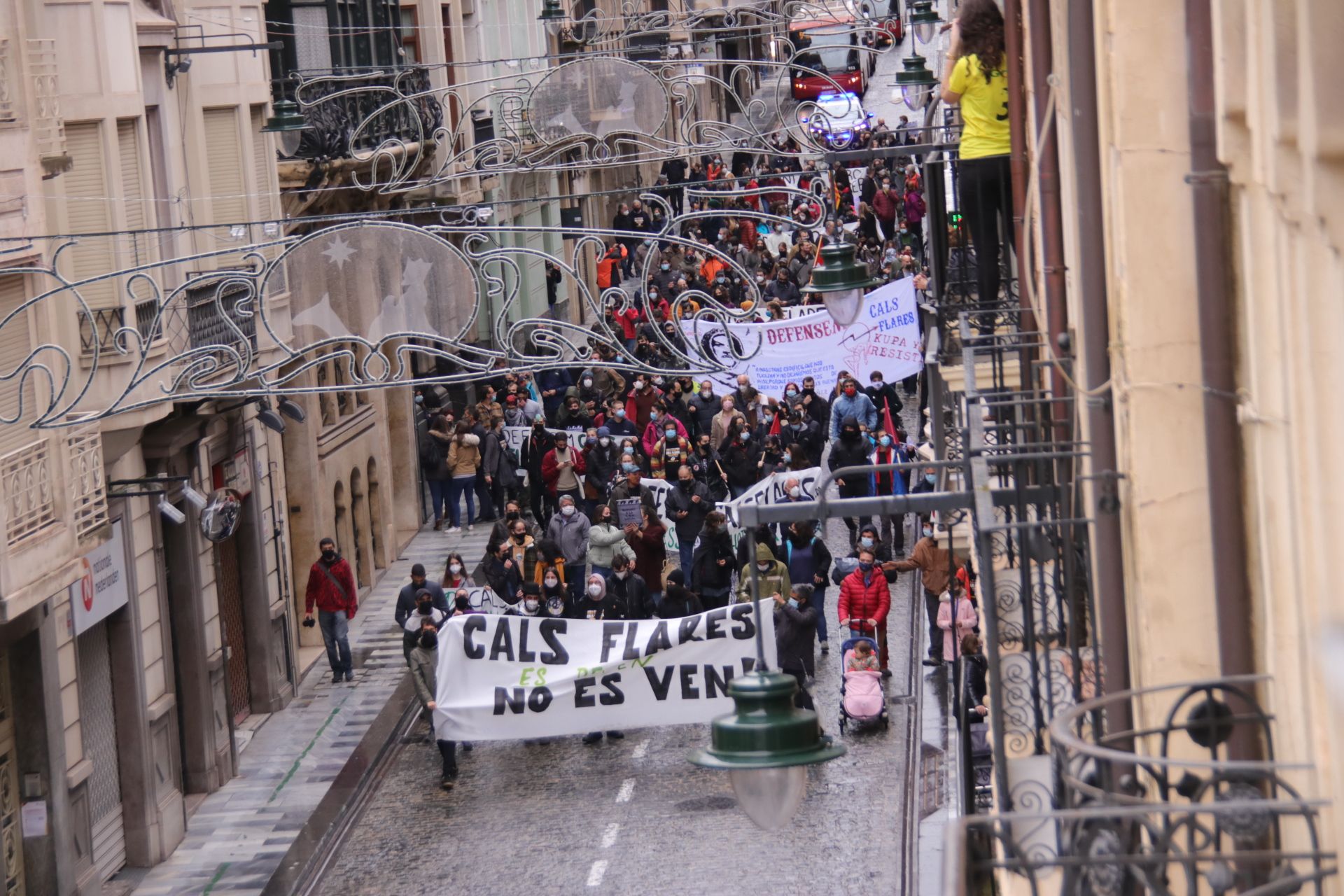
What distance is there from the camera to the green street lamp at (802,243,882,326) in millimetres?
12953

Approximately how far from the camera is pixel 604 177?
5434cm

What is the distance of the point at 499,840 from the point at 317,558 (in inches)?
340

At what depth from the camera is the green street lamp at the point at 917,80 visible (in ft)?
73.4

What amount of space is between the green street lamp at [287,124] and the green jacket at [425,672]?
16.3ft

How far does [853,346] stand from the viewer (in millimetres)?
28219

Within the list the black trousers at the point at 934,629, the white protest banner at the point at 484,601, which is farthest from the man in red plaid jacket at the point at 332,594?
the black trousers at the point at 934,629

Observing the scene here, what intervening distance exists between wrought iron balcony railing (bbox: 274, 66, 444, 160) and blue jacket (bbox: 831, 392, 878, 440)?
5.71 metres

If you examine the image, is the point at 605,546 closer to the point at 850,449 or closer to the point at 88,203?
the point at 850,449

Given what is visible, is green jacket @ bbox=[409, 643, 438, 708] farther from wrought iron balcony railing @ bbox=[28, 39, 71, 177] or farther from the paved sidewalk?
wrought iron balcony railing @ bbox=[28, 39, 71, 177]

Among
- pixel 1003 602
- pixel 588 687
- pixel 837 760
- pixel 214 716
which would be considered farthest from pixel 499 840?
pixel 1003 602

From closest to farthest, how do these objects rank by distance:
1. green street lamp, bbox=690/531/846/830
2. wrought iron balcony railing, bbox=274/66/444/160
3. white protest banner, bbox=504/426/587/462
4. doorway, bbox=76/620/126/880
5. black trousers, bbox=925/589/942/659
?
green street lamp, bbox=690/531/846/830 → doorway, bbox=76/620/126/880 → black trousers, bbox=925/589/942/659 → wrought iron balcony railing, bbox=274/66/444/160 → white protest banner, bbox=504/426/587/462

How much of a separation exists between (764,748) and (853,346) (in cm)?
1972

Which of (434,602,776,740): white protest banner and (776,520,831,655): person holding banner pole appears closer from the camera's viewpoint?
(434,602,776,740): white protest banner

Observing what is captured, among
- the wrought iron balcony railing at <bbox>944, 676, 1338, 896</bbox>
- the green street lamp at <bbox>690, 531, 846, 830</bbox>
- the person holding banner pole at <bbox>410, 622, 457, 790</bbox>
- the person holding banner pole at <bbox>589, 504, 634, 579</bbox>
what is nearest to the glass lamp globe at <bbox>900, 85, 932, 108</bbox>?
the person holding banner pole at <bbox>589, 504, 634, 579</bbox>
